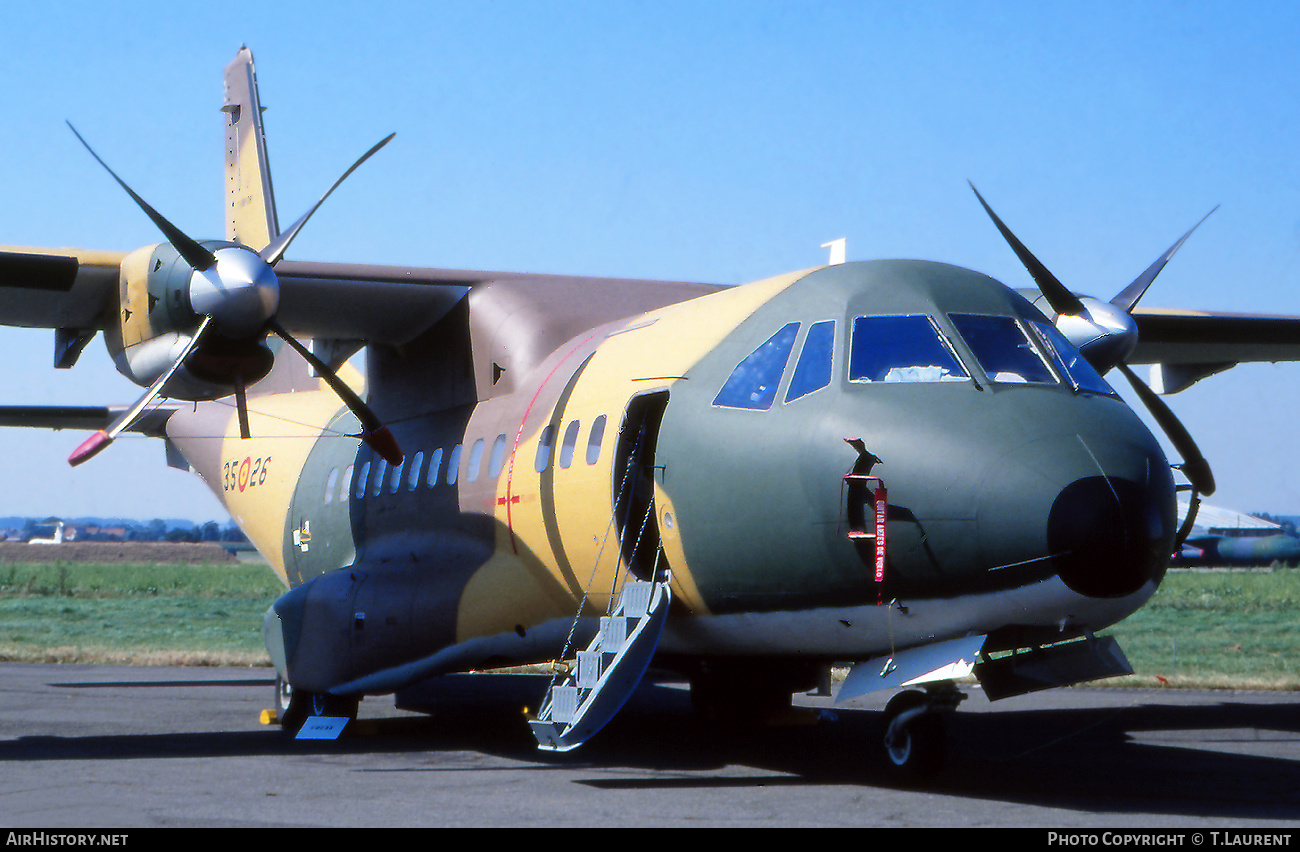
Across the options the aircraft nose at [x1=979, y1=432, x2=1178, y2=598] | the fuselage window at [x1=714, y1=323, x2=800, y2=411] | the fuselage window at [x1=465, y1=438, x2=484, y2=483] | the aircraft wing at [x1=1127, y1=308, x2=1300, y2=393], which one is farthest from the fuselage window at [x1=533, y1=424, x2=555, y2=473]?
the aircraft wing at [x1=1127, y1=308, x2=1300, y2=393]

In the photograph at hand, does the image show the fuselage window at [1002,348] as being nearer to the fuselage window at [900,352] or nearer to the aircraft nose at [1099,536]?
the fuselage window at [900,352]

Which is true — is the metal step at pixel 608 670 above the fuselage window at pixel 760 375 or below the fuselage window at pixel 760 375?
below

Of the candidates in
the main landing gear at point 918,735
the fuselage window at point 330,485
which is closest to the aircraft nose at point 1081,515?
the main landing gear at point 918,735

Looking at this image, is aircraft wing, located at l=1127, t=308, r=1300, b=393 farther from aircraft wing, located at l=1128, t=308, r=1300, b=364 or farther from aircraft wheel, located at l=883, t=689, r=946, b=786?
aircraft wheel, located at l=883, t=689, r=946, b=786

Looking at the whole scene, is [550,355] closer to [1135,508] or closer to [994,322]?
[994,322]

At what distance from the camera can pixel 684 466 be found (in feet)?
29.6

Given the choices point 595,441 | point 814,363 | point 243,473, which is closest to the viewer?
point 814,363

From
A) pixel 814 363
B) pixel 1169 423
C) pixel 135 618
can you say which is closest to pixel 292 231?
pixel 814 363

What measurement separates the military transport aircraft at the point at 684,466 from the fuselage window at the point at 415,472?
0.04 metres

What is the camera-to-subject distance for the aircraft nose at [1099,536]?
A: 712 cm

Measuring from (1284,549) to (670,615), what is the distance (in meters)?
70.3

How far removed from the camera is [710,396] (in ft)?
29.6

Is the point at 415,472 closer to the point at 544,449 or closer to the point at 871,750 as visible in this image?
the point at 544,449

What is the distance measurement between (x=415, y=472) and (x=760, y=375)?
17.7 ft
